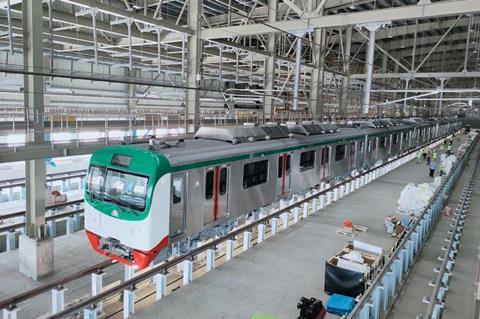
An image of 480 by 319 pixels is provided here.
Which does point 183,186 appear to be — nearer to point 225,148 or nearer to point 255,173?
point 225,148

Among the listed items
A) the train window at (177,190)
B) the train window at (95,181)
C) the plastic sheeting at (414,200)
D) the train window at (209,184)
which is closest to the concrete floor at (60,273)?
the train window at (95,181)

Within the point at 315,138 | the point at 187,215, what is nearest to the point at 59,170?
the point at 315,138

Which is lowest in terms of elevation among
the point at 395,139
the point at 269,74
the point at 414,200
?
the point at 414,200

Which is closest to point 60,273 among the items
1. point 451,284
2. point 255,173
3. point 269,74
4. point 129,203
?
point 129,203

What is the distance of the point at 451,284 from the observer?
8.59 metres

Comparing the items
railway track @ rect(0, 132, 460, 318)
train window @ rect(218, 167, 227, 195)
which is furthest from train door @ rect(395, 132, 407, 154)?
train window @ rect(218, 167, 227, 195)

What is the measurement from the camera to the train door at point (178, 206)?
26.0 feet

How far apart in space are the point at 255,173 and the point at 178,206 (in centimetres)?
334

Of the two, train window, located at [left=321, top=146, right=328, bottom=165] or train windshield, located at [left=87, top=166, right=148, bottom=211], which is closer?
train windshield, located at [left=87, top=166, right=148, bottom=211]

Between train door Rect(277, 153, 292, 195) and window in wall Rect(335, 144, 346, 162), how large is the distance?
4426 millimetres

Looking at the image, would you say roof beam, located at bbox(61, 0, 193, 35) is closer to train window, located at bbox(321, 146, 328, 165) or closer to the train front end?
the train front end

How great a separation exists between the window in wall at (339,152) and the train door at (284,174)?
4.43 metres

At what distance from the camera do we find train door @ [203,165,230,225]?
9.00 meters

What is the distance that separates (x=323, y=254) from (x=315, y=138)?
18.7 feet
